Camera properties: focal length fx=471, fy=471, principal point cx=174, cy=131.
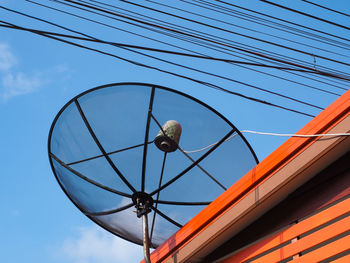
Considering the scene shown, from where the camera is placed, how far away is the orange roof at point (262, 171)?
12.0ft

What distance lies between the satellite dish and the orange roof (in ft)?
4.09

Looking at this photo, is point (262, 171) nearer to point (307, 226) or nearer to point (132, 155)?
point (307, 226)

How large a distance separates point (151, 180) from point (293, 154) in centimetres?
252

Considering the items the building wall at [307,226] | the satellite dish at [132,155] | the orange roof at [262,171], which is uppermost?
the satellite dish at [132,155]

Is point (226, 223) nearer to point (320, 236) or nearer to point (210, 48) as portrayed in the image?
point (320, 236)

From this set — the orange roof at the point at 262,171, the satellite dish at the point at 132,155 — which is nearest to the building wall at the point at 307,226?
the orange roof at the point at 262,171

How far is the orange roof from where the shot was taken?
A: 365cm

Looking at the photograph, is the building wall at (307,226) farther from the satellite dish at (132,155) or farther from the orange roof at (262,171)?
the satellite dish at (132,155)

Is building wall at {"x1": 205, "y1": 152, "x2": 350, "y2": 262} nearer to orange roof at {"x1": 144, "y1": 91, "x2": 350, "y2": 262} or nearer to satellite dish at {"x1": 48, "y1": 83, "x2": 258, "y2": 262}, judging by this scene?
orange roof at {"x1": 144, "y1": 91, "x2": 350, "y2": 262}

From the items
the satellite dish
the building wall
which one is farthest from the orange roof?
the satellite dish

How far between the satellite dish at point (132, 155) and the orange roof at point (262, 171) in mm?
1247

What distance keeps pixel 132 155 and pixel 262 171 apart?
257 centimetres

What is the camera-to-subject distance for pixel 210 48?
6836 millimetres

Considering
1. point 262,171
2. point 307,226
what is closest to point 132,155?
point 262,171
